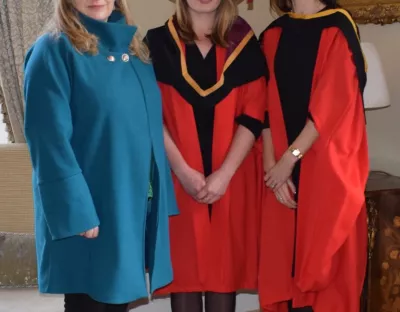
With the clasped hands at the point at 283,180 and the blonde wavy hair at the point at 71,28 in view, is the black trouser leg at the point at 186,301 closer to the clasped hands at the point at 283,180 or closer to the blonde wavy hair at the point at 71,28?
the clasped hands at the point at 283,180

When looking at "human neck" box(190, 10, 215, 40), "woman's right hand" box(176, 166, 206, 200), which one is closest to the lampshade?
"human neck" box(190, 10, 215, 40)

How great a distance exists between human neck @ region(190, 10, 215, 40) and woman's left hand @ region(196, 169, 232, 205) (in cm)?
46

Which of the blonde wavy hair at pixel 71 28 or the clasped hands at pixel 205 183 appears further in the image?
the clasped hands at pixel 205 183

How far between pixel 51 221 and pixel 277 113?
2.62 ft

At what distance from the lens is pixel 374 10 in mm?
2344

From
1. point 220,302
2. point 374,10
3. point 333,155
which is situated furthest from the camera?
point 374,10

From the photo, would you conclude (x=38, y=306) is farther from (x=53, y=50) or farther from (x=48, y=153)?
(x=53, y=50)

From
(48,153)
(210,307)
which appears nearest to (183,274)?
(210,307)

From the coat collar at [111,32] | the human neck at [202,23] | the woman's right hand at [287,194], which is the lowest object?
the woman's right hand at [287,194]

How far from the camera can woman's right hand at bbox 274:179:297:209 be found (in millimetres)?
1809

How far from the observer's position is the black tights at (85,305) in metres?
1.58

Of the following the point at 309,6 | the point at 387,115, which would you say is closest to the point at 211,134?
the point at 309,6

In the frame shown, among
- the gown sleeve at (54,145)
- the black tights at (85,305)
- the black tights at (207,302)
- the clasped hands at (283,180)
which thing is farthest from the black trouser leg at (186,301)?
the gown sleeve at (54,145)

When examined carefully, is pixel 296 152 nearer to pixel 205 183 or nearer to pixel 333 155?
pixel 333 155
